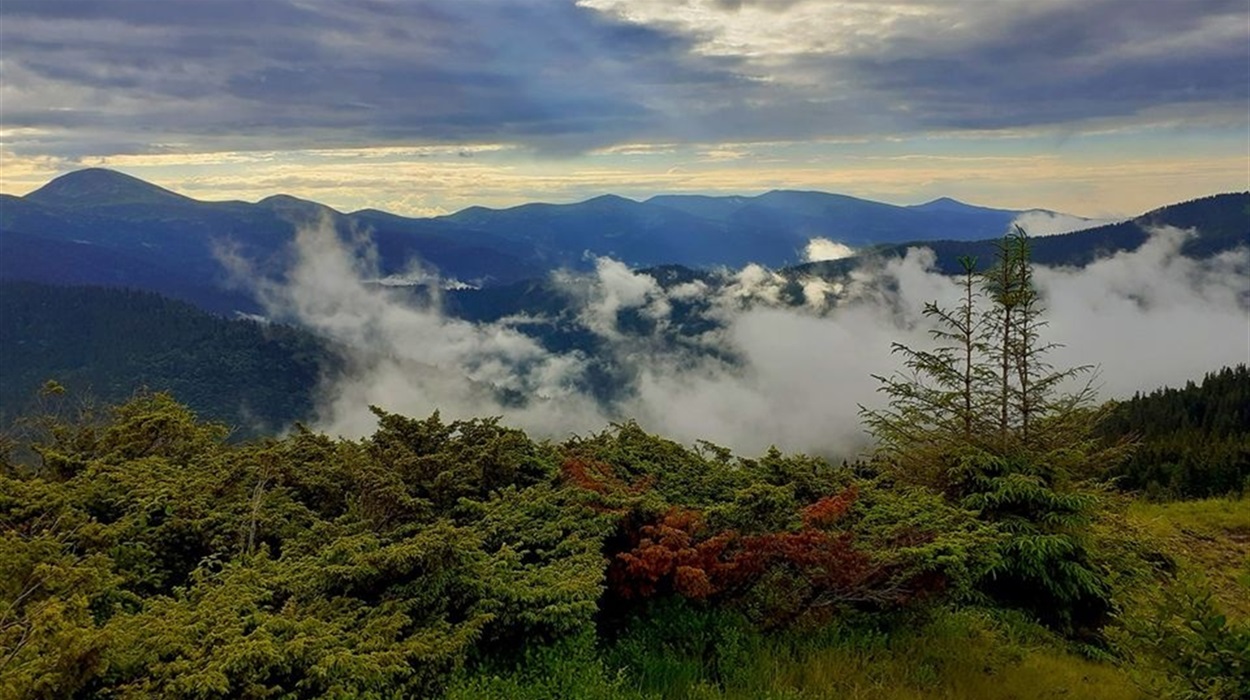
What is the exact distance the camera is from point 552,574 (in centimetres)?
576

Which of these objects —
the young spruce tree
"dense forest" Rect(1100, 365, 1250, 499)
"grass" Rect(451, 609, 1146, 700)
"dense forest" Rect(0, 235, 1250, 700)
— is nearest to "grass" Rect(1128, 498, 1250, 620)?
"dense forest" Rect(1100, 365, 1250, 499)

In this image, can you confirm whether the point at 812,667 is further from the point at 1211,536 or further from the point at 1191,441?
the point at 1191,441

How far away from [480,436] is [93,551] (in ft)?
12.9

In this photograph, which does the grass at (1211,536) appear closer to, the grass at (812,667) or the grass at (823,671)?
the grass at (812,667)

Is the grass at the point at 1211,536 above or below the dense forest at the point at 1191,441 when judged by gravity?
above

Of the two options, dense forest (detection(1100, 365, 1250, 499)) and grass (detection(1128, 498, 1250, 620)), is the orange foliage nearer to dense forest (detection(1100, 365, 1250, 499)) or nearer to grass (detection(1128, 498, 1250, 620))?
dense forest (detection(1100, 365, 1250, 499))

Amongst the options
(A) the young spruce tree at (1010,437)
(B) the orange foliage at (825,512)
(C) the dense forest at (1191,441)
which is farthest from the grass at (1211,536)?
(B) the orange foliage at (825,512)

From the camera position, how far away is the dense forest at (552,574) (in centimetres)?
478

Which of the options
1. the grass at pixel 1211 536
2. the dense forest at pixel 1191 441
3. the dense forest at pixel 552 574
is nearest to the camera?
the dense forest at pixel 552 574

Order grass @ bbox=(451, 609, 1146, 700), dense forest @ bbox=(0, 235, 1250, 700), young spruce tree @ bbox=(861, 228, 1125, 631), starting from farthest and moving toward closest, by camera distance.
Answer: young spruce tree @ bbox=(861, 228, 1125, 631)
grass @ bbox=(451, 609, 1146, 700)
dense forest @ bbox=(0, 235, 1250, 700)

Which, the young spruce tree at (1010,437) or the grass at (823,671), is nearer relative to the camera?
the grass at (823,671)

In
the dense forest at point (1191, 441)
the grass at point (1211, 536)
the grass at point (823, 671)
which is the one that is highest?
the grass at point (823, 671)

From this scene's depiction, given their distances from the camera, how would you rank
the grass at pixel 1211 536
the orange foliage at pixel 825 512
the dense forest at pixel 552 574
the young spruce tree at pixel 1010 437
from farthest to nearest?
the grass at pixel 1211 536 → the young spruce tree at pixel 1010 437 → the orange foliage at pixel 825 512 → the dense forest at pixel 552 574

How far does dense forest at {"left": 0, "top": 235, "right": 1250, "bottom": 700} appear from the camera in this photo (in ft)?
15.7
